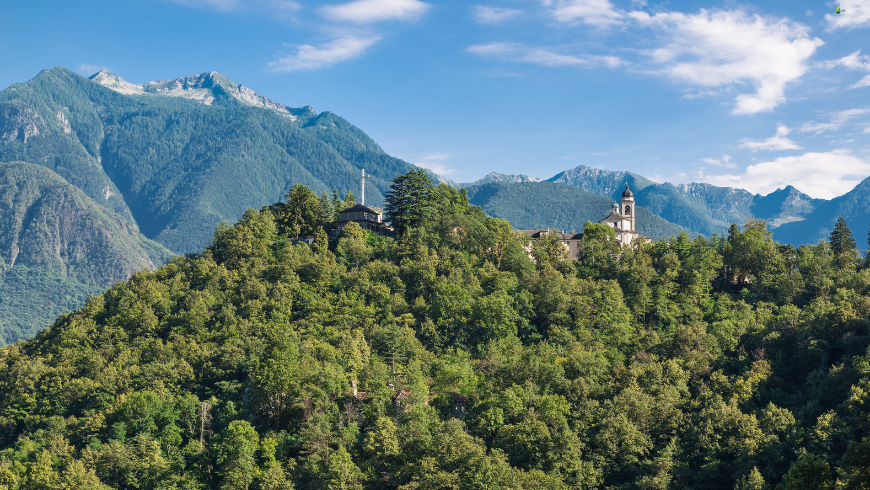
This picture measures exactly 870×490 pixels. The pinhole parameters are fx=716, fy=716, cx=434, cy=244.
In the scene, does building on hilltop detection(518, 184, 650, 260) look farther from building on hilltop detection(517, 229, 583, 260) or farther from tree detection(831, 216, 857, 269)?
tree detection(831, 216, 857, 269)

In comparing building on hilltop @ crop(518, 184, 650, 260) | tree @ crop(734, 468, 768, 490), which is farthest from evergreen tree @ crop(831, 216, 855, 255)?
tree @ crop(734, 468, 768, 490)

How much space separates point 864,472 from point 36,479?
74.5m

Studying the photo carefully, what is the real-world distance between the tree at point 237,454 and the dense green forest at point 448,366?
0.25 m

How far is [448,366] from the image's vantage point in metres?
83.8

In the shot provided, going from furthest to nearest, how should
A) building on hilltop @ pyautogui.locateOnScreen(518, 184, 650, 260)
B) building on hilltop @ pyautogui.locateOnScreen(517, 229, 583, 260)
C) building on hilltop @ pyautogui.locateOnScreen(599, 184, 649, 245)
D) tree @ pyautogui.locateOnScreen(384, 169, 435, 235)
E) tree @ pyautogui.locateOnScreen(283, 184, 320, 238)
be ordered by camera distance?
1. building on hilltop @ pyautogui.locateOnScreen(599, 184, 649, 245)
2. building on hilltop @ pyautogui.locateOnScreen(518, 184, 650, 260)
3. building on hilltop @ pyautogui.locateOnScreen(517, 229, 583, 260)
4. tree @ pyautogui.locateOnScreen(283, 184, 320, 238)
5. tree @ pyautogui.locateOnScreen(384, 169, 435, 235)

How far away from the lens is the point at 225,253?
116 meters

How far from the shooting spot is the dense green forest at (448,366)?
68.8m

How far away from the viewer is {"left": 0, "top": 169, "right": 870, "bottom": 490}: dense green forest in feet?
226

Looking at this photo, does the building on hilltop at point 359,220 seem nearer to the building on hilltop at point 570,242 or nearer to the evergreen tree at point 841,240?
the building on hilltop at point 570,242

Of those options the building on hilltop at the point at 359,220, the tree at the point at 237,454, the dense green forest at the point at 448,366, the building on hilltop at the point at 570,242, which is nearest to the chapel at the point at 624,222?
the building on hilltop at the point at 570,242

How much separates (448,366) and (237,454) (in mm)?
25446

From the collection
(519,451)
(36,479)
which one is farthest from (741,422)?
(36,479)

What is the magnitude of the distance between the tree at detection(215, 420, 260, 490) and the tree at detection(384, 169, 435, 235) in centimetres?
5033

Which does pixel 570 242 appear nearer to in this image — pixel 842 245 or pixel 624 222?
pixel 624 222
